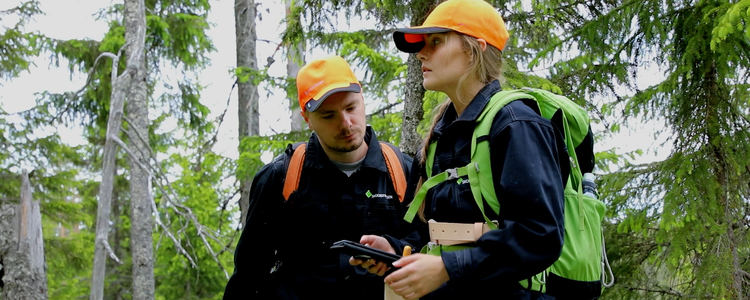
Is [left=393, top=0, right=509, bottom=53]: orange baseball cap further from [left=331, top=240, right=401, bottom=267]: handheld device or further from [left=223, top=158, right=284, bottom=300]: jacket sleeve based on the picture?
[left=223, top=158, right=284, bottom=300]: jacket sleeve

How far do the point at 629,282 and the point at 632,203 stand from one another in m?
0.72

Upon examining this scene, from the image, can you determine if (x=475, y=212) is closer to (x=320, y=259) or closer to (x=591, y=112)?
(x=320, y=259)

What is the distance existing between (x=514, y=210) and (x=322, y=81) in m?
1.52

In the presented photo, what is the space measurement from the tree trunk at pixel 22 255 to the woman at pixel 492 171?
7069 mm

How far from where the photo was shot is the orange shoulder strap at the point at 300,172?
3.37m

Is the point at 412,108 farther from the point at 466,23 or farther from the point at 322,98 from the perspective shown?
the point at 466,23

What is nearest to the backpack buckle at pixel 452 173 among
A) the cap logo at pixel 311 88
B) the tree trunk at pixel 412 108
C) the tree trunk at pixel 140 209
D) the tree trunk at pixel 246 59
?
the cap logo at pixel 311 88

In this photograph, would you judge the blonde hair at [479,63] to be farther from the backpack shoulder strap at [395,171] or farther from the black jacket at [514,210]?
the backpack shoulder strap at [395,171]

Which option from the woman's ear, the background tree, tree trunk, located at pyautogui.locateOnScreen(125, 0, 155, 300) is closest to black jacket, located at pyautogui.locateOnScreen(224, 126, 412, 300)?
the woman's ear

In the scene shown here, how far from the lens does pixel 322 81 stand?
3.34 metres

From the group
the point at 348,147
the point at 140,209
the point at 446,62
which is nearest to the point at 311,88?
the point at 348,147

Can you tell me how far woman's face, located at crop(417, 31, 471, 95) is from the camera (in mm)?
2447

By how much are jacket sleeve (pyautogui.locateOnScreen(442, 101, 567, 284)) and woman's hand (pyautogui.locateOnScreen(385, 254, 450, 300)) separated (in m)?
0.03

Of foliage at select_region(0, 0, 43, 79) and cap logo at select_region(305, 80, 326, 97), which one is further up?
foliage at select_region(0, 0, 43, 79)
